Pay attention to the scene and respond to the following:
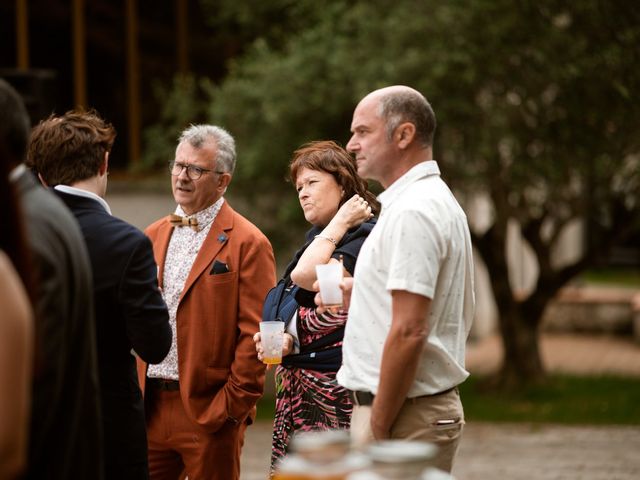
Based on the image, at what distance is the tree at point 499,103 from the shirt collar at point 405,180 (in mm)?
5433

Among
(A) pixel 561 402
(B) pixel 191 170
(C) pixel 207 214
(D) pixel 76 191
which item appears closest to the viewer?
(D) pixel 76 191

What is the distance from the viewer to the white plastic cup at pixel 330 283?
3.95m

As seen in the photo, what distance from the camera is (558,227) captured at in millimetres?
11836

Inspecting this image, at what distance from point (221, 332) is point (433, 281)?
1501 millimetres

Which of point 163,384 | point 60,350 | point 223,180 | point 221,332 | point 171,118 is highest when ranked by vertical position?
point 171,118

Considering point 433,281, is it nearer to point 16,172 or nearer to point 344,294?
point 344,294

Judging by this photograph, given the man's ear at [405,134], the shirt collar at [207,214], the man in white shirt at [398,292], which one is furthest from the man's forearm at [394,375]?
the shirt collar at [207,214]

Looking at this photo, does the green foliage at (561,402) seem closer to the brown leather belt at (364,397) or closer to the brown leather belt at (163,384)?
the brown leather belt at (163,384)

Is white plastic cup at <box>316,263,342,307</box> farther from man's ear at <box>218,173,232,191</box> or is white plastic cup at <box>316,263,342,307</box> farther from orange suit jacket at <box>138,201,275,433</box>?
man's ear at <box>218,173,232,191</box>

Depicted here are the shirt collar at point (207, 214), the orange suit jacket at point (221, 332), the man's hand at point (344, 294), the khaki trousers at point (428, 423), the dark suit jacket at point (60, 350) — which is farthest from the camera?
the shirt collar at point (207, 214)

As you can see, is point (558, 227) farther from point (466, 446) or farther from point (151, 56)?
point (151, 56)

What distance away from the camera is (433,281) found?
340 centimetres

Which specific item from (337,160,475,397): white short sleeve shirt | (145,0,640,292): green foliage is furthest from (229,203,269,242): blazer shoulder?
(145,0,640,292): green foliage

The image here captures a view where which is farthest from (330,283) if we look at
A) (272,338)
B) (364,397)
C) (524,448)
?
(524,448)
